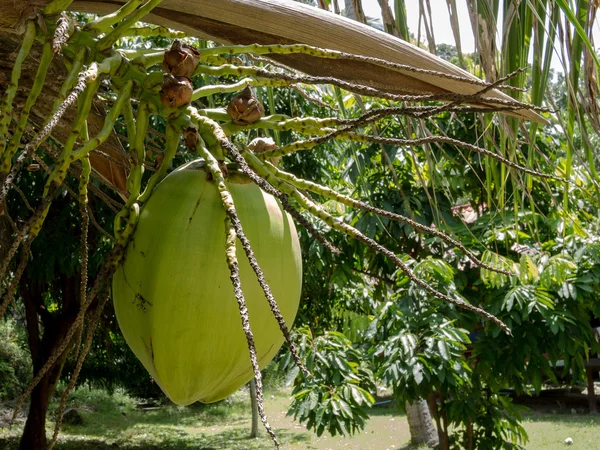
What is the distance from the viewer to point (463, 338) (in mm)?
4273

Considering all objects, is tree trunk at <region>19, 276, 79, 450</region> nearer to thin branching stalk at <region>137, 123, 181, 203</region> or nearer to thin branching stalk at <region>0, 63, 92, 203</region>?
thin branching stalk at <region>137, 123, 181, 203</region>

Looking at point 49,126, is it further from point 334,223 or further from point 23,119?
point 334,223

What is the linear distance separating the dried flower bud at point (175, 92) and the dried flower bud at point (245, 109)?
48mm

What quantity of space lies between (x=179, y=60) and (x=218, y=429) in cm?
1211

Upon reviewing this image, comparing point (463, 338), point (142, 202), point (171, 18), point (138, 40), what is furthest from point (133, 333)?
point (138, 40)

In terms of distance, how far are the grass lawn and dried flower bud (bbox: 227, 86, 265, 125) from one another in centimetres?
844

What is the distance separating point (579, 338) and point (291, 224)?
4.26 meters

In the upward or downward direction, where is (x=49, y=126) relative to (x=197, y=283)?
upward

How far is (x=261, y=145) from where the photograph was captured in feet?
2.67

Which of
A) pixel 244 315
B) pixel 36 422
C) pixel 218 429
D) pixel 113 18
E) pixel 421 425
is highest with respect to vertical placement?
pixel 113 18

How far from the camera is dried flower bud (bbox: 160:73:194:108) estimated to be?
0.71m

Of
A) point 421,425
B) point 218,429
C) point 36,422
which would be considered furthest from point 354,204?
point 218,429

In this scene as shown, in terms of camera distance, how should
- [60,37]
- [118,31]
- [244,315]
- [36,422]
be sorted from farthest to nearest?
[36,422] < [118,31] < [60,37] < [244,315]

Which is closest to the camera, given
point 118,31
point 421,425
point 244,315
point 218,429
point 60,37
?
point 244,315
